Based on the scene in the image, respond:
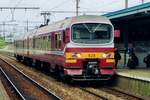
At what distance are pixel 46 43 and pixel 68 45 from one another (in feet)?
20.6

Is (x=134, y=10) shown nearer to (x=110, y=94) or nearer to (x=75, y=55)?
(x=75, y=55)

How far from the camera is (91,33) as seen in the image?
2000 centimetres

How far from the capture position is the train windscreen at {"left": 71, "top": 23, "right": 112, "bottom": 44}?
19875 mm

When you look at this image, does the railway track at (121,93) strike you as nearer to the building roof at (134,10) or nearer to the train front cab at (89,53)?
the train front cab at (89,53)

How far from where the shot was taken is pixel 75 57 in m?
19.6

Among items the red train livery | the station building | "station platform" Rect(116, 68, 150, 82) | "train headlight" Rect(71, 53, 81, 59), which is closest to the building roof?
the station building

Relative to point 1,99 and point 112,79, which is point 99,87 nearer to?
point 112,79

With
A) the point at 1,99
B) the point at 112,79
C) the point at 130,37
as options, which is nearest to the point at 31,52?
the point at 130,37

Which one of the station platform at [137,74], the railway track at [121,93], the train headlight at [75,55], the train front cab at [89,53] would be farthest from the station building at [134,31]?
the railway track at [121,93]

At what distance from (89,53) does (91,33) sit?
0.92 metres

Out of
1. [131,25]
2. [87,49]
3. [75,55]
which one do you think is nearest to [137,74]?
Answer: [87,49]

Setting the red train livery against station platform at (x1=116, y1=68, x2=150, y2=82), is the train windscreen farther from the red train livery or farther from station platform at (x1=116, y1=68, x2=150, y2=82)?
station platform at (x1=116, y1=68, x2=150, y2=82)

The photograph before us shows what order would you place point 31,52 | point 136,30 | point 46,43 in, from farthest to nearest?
point 31,52 → point 136,30 → point 46,43

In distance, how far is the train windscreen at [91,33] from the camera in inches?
782
